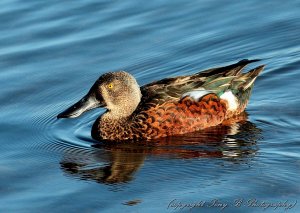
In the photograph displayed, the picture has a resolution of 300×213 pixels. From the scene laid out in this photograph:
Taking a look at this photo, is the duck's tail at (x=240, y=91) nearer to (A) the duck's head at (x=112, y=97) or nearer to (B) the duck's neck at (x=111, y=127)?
(A) the duck's head at (x=112, y=97)

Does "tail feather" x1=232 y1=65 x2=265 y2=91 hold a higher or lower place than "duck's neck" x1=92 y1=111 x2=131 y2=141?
higher

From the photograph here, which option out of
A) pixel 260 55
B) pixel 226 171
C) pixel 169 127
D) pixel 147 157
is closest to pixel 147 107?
pixel 169 127

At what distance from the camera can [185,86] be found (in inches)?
404

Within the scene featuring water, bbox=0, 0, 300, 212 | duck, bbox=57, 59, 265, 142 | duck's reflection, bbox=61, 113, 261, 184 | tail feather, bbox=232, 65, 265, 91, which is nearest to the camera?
water, bbox=0, 0, 300, 212

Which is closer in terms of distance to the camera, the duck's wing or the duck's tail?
the duck's wing

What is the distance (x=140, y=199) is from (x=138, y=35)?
17.1 feet

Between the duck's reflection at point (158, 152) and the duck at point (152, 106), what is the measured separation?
18cm

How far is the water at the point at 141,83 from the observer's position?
26.7 feet

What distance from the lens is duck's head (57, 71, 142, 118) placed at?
33.0 ft

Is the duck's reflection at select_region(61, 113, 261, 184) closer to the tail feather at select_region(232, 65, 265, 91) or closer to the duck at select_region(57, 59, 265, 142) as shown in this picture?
the duck at select_region(57, 59, 265, 142)

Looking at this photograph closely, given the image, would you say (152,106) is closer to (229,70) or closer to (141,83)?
(229,70)

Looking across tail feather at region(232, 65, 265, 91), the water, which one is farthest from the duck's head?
tail feather at region(232, 65, 265, 91)

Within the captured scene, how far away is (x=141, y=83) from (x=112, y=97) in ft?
4.92

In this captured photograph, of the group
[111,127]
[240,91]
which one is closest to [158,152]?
[111,127]
